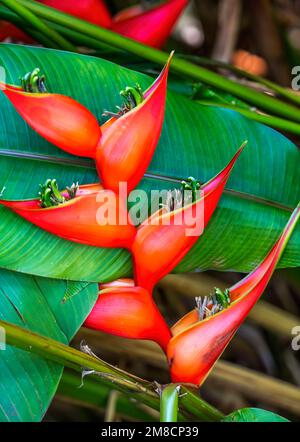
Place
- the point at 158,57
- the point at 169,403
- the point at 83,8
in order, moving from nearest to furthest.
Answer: the point at 169,403 < the point at 158,57 < the point at 83,8

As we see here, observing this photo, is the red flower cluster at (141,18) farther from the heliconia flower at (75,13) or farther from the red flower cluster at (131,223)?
the red flower cluster at (131,223)

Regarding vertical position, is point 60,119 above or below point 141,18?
below

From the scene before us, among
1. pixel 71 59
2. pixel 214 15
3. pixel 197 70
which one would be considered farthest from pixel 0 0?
pixel 214 15

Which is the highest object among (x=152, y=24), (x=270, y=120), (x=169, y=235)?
(x=152, y=24)

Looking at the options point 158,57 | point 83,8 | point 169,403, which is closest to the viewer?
point 169,403

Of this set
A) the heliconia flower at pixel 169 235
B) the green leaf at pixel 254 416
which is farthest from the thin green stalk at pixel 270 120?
the green leaf at pixel 254 416

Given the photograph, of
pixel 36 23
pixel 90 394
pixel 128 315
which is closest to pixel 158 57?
pixel 36 23

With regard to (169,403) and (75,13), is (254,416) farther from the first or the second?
(75,13)

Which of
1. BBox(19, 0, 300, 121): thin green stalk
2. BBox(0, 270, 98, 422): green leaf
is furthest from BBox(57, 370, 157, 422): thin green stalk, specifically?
BBox(19, 0, 300, 121): thin green stalk
